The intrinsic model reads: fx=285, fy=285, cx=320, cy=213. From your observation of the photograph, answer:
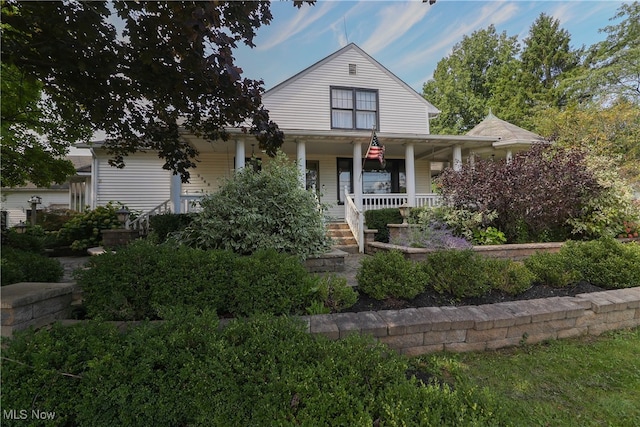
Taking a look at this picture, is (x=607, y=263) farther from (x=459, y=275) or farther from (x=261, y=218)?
(x=261, y=218)

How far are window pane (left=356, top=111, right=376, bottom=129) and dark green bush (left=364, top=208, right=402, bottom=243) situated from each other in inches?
162

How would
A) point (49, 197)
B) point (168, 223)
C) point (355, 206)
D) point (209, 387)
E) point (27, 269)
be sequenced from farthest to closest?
point (49, 197) < point (355, 206) < point (168, 223) < point (27, 269) < point (209, 387)

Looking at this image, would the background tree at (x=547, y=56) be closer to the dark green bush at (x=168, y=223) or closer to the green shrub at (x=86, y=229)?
the dark green bush at (x=168, y=223)

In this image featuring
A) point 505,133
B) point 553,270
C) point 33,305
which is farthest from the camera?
point 505,133

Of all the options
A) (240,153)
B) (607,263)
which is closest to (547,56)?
(607,263)

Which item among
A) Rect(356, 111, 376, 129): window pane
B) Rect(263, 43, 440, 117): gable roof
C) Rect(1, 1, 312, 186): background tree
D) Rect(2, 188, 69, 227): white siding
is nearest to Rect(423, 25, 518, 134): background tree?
Rect(263, 43, 440, 117): gable roof

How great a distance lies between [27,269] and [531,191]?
7.56 m

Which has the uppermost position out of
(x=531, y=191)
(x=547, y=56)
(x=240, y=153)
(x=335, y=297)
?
(x=547, y=56)

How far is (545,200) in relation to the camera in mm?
5379

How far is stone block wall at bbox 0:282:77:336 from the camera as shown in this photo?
2025 mm

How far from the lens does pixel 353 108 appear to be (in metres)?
10.4

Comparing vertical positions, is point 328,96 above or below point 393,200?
above

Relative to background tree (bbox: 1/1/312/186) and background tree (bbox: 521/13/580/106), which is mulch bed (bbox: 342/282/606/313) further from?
background tree (bbox: 521/13/580/106)

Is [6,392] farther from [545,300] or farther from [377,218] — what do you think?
[377,218]
